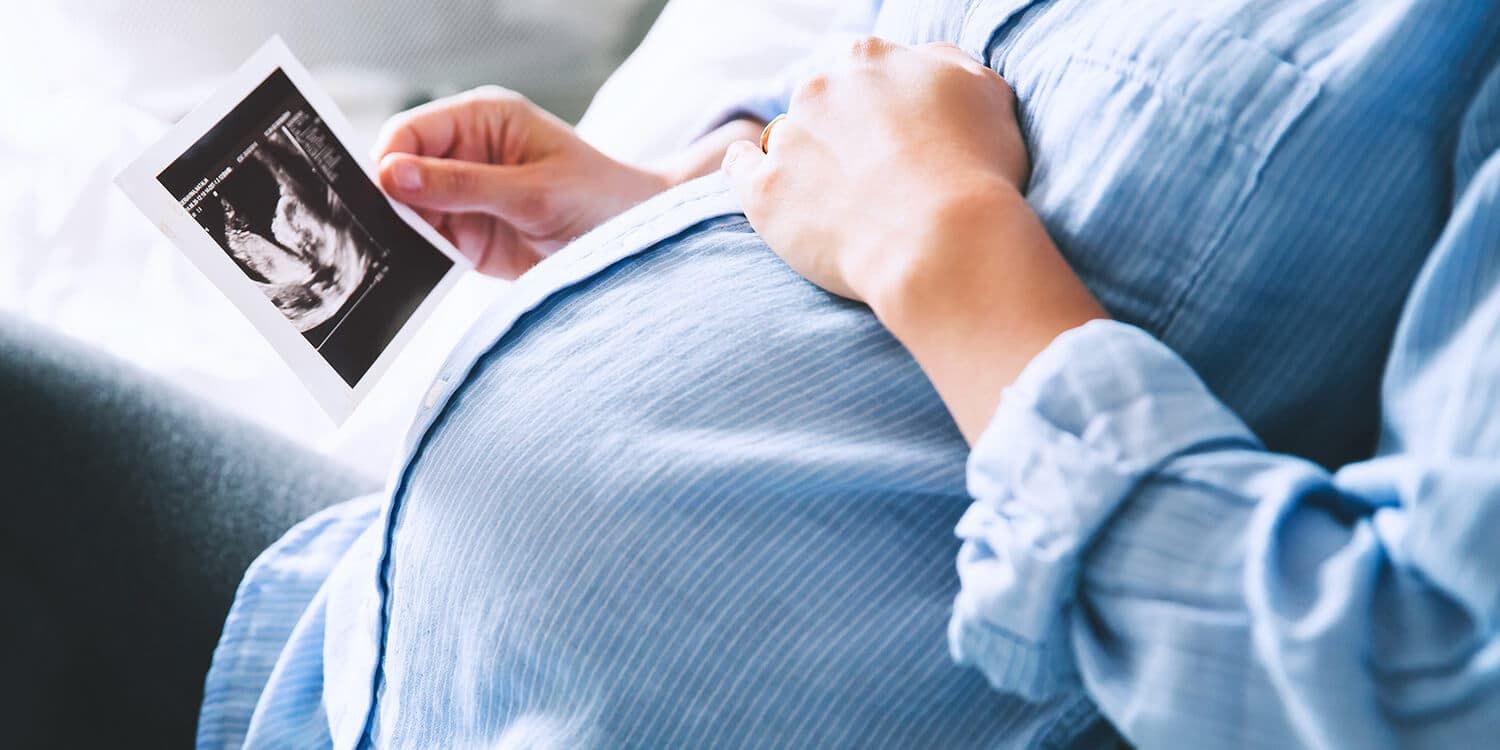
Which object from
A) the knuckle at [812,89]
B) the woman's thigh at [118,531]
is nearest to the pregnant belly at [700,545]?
the knuckle at [812,89]

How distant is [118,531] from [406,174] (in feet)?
0.99

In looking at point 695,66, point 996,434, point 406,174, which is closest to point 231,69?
point 695,66

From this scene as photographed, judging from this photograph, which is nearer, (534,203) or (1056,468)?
(1056,468)

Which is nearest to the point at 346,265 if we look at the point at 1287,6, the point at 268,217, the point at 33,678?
the point at 268,217

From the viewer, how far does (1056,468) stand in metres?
0.40

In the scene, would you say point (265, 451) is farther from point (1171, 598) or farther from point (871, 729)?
point (1171, 598)

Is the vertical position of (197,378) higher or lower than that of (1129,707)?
higher

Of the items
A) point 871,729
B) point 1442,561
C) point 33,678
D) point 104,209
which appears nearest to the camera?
point 1442,561

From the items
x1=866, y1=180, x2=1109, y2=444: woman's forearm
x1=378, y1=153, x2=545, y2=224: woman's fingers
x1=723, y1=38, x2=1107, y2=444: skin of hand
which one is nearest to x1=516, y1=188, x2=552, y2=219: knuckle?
x1=378, y1=153, x2=545, y2=224: woman's fingers

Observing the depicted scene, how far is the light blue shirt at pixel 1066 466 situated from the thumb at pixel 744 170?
0.06ft

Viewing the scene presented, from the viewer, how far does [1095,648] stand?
407 millimetres

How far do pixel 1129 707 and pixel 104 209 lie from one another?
3.53ft

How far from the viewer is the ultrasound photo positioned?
0.68 m

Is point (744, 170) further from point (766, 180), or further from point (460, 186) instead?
point (460, 186)
